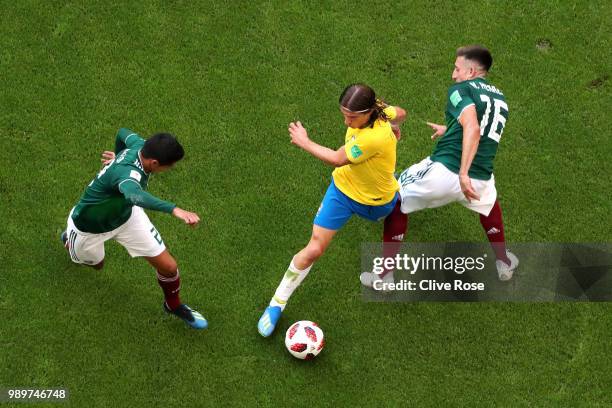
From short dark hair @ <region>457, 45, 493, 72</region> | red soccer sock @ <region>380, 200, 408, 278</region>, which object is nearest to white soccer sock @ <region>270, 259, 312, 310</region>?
red soccer sock @ <region>380, 200, 408, 278</region>

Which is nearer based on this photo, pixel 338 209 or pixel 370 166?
pixel 370 166

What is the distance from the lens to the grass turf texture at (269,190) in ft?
23.0

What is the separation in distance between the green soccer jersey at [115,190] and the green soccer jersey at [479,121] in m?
2.62

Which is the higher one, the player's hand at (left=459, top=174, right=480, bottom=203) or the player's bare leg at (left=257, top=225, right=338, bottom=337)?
the player's hand at (left=459, top=174, right=480, bottom=203)

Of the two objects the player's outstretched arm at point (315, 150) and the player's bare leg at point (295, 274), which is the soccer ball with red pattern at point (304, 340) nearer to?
the player's bare leg at point (295, 274)

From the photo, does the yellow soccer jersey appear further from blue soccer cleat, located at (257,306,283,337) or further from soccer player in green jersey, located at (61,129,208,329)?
soccer player in green jersey, located at (61,129,208,329)

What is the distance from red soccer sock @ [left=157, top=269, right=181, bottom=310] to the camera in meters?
6.81

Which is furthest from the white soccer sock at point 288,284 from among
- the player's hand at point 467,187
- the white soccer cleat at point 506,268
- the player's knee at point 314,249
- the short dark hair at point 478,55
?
the short dark hair at point 478,55

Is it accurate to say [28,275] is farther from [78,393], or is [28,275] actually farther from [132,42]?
[132,42]

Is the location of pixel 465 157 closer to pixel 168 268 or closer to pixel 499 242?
pixel 499 242

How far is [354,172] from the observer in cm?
668

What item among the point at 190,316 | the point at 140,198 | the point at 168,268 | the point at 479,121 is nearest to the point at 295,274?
the point at 190,316

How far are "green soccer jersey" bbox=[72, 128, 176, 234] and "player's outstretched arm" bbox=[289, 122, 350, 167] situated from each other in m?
1.21

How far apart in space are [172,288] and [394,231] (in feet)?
6.82
